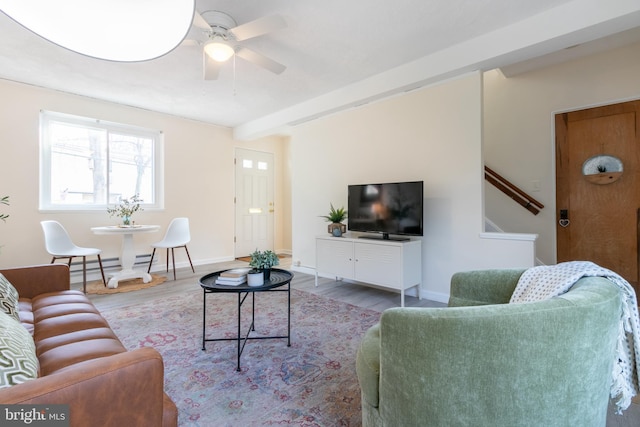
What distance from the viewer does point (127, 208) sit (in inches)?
174

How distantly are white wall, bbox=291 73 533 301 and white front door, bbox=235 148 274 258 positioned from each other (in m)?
2.27

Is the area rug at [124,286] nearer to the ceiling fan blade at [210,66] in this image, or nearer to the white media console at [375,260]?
the white media console at [375,260]

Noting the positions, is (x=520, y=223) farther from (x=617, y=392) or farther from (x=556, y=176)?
(x=617, y=392)

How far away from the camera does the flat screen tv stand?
314 cm

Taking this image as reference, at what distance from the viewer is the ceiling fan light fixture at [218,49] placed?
2.37 metres

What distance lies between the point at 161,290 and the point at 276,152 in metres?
3.82

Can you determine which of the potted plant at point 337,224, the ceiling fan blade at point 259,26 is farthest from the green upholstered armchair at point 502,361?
the potted plant at point 337,224

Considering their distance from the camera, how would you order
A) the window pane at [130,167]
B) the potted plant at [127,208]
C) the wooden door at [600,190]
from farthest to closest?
the window pane at [130,167], the potted plant at [127,208], the wooden door at [600,190]

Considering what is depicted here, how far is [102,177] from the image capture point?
4.30 meters

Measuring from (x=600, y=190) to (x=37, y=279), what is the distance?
525 centimetres

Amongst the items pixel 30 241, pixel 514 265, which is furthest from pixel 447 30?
pixel 30 241

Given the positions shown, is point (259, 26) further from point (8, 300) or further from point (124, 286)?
point (124, 286)

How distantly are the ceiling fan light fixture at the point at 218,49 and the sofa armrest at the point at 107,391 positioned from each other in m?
2.31

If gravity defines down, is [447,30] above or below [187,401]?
above
